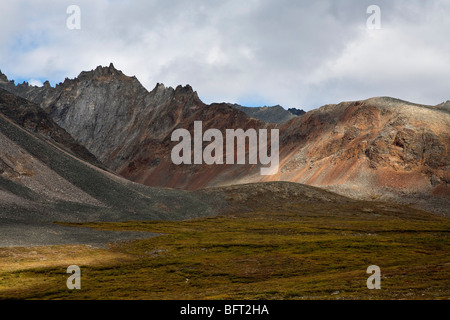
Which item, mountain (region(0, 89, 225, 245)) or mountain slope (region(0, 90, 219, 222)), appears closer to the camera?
mountain (region(0, 89, 225, 245))

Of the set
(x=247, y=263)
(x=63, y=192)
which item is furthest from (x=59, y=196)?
(x=247, y=263)

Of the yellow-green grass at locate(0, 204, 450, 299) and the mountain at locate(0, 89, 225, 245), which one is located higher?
the mountain at locate(0, 89, 225, 245)

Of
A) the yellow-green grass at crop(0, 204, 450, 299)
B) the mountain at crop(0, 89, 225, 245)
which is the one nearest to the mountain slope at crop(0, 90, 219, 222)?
the mountain at crop(0, 89, 225, 245)

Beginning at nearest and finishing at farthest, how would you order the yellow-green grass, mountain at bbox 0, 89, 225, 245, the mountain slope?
1. the yellow-green grass
2. mountain at bbox 0, 89, 225, 245
3. the mountain slope

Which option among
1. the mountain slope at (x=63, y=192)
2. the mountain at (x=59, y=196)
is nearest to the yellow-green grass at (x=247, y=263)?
the mountain at (x=59, y=196)

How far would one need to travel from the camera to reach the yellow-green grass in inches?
1615

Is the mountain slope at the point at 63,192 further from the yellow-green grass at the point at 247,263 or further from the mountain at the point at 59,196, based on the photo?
the yellow-green grass at the point at 247,263

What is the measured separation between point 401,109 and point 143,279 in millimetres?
161505

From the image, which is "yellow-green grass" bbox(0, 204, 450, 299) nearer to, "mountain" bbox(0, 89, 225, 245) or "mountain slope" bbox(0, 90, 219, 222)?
"mountain" bbox(0, 89, 225, 245)

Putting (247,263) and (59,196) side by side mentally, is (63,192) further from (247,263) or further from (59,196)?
(247,263)

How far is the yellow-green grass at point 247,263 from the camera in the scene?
41031mm
